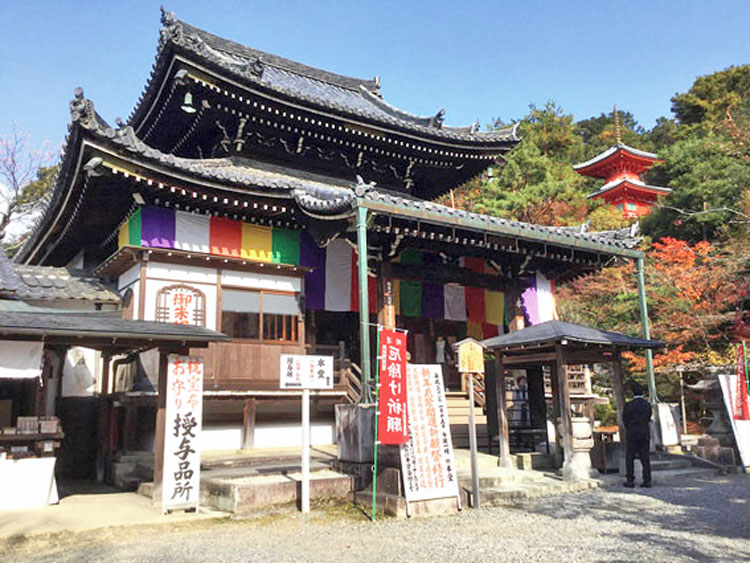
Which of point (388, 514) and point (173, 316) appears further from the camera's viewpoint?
point (173, 316)

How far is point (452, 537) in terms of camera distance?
6371mm

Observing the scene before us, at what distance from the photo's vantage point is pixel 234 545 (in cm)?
613

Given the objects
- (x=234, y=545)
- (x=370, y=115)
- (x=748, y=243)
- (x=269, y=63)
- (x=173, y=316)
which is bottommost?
(x=234, y=545)

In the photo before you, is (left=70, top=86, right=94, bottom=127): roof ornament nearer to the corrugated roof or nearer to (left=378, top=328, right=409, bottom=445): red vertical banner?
(left=378, top=328, right=409, bottom=445): red vertical banner

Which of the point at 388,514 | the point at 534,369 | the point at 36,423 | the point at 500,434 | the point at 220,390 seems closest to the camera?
the point at 388,514

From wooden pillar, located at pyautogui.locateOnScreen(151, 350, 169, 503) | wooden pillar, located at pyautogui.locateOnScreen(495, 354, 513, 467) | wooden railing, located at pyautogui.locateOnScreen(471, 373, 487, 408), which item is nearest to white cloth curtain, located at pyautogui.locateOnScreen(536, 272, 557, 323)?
wooden railing, located at pyautogui.locateOnScreen(471, 373, 487, 408)

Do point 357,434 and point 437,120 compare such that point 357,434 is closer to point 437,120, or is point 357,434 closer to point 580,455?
point 580,455

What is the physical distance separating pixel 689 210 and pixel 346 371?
21.5 meters

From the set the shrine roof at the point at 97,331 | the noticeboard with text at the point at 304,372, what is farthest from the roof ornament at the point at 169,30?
the noticeboard with text at the point at 304,372

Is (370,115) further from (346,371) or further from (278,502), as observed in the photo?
(278,502)

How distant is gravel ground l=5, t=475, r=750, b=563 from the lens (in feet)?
18.6

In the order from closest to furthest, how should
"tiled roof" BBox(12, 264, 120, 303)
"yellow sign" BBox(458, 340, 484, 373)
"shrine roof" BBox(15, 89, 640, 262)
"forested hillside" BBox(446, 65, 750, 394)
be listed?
"yellow sign" BBox(458, 340, 484, 373), "shrine roof" BBox(15, 89, 640, 262), "tiled roof" BBox(12, 264, 120, 303), "forested hillside" BBox(446, 65, 750, 394)

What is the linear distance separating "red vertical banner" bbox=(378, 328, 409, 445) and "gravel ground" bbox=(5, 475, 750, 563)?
1.09 meters

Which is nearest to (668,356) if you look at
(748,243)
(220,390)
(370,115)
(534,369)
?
(748,243)
